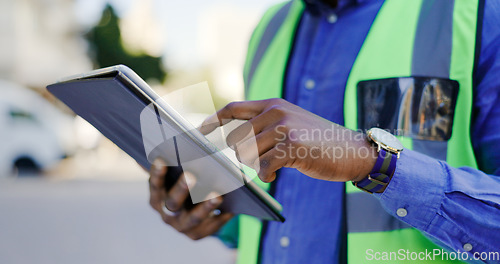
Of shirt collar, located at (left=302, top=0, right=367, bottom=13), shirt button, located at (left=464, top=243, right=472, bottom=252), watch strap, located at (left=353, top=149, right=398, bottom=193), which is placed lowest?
shirt button, located at (left=464, top=243, right=472, bottom=252)

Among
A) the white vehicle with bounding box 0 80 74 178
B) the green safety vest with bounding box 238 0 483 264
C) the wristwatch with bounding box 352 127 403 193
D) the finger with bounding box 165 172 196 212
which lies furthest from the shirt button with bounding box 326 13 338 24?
the white vehicle with bounding box 0 80 74 178

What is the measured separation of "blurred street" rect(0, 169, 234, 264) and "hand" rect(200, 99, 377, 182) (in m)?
3.76

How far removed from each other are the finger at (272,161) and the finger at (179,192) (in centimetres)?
27

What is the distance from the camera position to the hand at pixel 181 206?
114cm

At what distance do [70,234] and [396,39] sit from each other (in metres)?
4.95

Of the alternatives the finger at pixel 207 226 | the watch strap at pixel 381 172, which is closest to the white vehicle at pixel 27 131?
the finger at pixel 207 226

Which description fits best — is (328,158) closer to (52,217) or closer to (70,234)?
(70,234)

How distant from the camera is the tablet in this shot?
80cm

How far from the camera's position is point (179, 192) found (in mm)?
1169

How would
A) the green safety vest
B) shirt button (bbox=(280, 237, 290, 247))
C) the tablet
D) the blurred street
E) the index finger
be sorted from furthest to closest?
the blurred street < shirt button (bbox=(280, 237, 290, 247)) < the green safety vest < the index finger < the tablet

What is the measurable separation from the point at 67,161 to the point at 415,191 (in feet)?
36.2

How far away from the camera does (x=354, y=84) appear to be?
1183 millimetres

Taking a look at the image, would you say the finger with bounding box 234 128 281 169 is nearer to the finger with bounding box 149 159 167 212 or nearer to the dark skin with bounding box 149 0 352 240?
the dark skin with bounding box 149 0 352 240

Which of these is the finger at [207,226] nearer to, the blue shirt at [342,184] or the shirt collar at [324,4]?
the blue shirt at [342,184]
